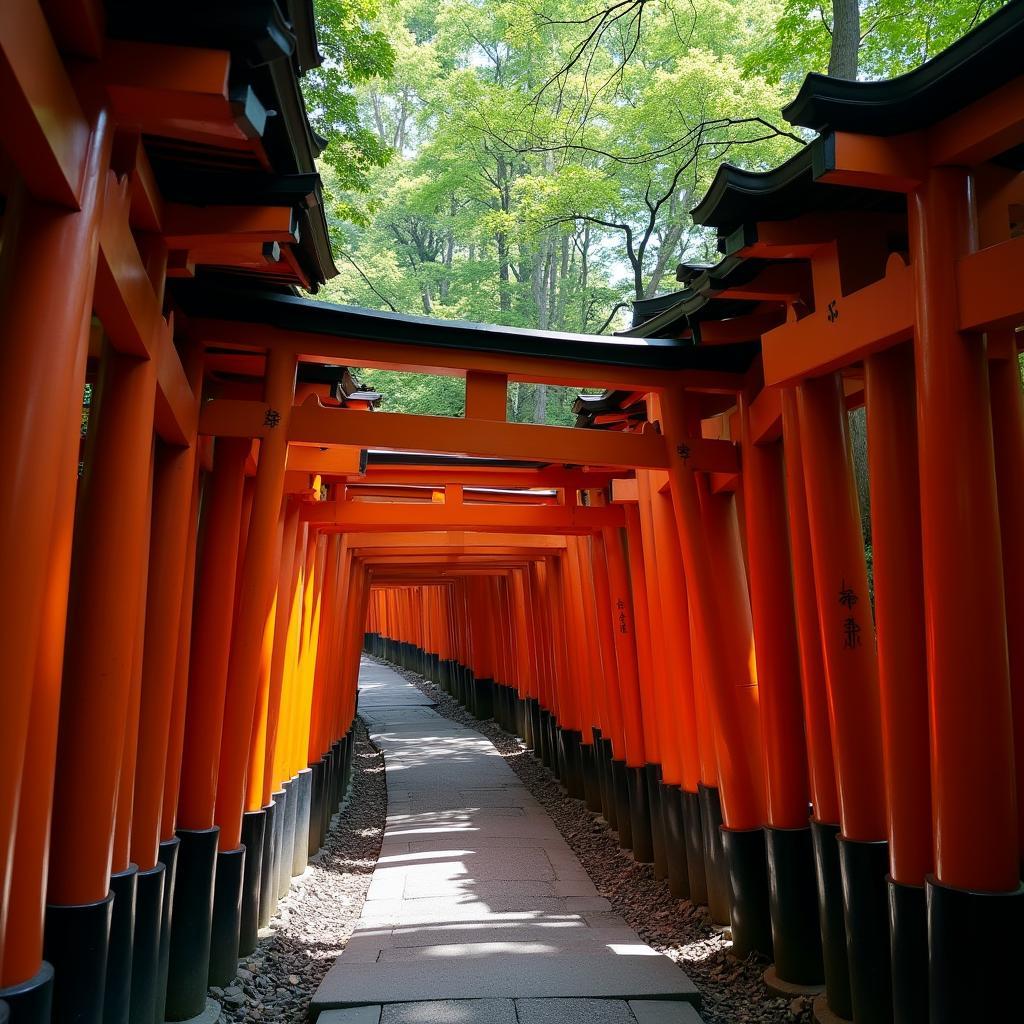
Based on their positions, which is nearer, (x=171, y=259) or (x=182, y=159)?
(x=182, y=159)

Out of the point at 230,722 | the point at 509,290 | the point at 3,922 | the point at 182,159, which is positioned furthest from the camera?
the point at 509,290

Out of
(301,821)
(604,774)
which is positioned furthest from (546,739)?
(301,821)

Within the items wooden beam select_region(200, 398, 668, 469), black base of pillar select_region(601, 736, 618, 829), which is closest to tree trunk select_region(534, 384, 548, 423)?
black base of pillar select_region(601, 736, 618, 829)

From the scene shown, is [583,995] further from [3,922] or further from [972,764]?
[3,922]

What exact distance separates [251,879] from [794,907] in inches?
149

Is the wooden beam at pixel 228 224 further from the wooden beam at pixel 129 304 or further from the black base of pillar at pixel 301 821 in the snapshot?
the black base of pillar at pixel 301 821

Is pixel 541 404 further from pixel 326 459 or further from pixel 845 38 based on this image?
pixel 326 459

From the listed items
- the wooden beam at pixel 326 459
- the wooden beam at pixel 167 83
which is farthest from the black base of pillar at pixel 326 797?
the wooden beam at pixel 167 83

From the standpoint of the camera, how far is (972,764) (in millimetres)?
3875

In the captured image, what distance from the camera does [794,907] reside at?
5.89 meters

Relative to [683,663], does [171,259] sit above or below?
above

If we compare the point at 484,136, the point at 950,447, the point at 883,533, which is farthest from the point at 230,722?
the point at 484,136

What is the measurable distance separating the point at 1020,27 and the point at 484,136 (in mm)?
17549

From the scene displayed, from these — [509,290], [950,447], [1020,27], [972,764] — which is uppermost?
[509,290]
